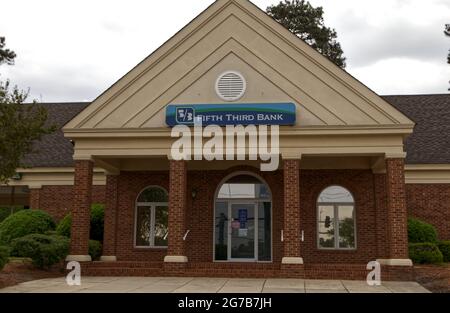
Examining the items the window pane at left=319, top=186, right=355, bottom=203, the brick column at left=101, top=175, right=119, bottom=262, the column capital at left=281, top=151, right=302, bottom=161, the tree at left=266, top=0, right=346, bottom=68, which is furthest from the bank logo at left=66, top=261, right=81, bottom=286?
the tree at left=266, top=0, right=346, bottom=68

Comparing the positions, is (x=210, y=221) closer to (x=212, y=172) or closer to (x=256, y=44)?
(x=212, y=172)

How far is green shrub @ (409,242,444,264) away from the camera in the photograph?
19.3 metres

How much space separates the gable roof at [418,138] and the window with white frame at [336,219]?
419cm

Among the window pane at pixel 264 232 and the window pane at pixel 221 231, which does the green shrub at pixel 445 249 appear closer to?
the window pane at pixel 264 232

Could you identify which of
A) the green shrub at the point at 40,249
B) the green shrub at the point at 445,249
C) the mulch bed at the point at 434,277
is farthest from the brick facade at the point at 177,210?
the green shrub at the point at 445,249

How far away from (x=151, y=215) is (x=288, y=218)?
21.8 ft

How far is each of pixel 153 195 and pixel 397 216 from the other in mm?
9685

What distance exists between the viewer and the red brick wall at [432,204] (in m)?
22.4

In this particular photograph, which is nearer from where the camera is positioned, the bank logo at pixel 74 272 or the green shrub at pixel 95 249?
the bank logo at pixel 74 272

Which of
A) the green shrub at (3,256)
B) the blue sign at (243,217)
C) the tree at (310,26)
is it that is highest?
the tree at (310,26)

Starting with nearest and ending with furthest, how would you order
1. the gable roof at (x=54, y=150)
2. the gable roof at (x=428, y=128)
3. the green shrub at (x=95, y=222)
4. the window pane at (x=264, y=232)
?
the window pane at (x=264, y=232) → the green shrub at (x=95, y=222) → the gable roof at (x=428, y=128) → the gable roof at (x=54, y=150)

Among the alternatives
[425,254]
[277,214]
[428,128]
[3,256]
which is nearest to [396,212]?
[425,254]

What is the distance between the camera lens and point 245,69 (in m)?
18.5

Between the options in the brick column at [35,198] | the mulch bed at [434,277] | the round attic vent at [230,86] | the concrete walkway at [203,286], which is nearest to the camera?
the concrete walkway at [203,286]
